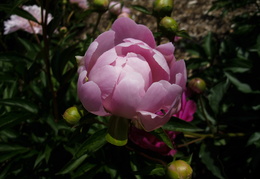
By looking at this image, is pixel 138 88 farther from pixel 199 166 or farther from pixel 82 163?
pixel 199 166

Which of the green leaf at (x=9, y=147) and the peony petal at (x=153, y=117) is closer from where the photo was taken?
the peony petal at (x=153, y=117)

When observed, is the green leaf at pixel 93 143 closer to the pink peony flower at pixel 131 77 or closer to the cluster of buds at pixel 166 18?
the pink peony flower at pixel 131 77

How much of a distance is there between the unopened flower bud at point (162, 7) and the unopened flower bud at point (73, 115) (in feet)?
1.33

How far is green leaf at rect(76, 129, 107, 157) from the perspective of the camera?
66 centimetres

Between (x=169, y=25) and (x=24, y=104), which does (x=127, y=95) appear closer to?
(x=169, y=25)

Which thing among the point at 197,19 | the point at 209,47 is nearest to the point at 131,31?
the point at 209,47

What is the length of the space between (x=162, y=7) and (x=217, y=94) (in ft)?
1.59

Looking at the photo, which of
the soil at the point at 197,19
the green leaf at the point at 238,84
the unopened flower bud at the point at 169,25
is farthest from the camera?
the soil at the point at 197,19

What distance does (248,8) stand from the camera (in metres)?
2.52

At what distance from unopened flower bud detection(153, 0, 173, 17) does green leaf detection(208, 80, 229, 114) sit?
1.42 ft

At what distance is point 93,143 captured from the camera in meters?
0.68

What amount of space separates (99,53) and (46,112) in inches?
19.5

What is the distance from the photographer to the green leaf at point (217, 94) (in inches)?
43.8

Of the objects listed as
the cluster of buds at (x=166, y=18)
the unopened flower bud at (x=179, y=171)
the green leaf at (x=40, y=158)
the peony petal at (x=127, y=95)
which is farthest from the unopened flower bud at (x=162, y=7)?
the green leaf at (x=40, y=158)
